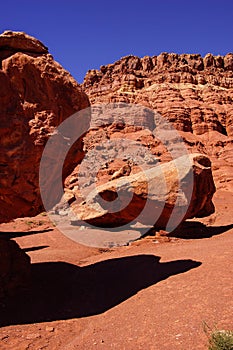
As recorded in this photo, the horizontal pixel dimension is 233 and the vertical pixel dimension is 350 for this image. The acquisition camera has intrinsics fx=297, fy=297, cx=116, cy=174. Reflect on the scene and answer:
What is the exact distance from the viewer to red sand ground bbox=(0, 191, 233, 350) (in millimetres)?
4434

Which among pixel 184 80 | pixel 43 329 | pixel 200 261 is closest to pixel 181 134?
pixel 184 80

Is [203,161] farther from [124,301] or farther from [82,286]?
[124,301]

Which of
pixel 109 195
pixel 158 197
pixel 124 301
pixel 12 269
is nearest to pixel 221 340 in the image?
pixel 124 301

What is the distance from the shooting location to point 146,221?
44.0 feet

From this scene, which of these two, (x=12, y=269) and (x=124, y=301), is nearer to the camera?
(x=124, y=301)

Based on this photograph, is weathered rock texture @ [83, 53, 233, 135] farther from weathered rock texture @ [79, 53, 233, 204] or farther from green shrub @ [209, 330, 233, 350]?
green shrub @ [209, 330, 233, 350]

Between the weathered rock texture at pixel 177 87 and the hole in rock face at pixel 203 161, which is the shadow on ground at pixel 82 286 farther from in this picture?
the weathered rock texture at pixel 177 87

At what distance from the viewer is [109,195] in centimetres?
1387

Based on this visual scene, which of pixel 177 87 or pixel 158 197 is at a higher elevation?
pixel 177 87

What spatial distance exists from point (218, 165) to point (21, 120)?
3276cm

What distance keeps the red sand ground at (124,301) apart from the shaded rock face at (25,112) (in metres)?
2.29

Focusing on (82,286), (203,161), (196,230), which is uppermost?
(203,161)

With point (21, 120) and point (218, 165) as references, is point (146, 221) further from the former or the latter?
point (218, 165)

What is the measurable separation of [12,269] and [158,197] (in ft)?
23.4
